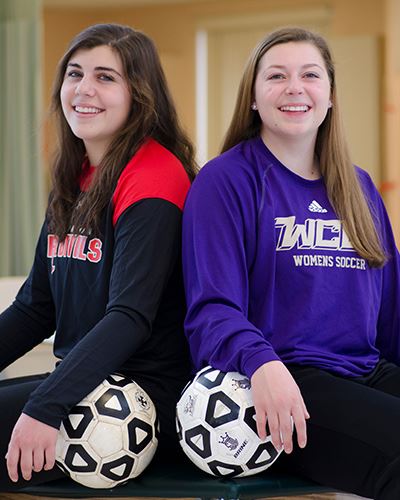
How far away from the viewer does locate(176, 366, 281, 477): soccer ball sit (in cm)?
171

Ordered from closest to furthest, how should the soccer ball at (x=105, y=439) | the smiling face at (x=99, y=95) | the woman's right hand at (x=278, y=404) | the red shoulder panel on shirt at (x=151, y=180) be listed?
the woman's right hand at (x=278, y=404), the soccer ball at (x=105, y=439), the red shoulder panel on shirt at (x=151, y=180), the smiling face at (x=99, y=95)

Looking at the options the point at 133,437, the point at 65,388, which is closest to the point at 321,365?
the point at 133,437

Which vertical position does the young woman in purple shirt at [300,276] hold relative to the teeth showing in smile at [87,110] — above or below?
below

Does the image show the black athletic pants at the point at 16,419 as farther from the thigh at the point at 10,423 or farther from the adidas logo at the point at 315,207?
the adidas logo at the point at 315,207

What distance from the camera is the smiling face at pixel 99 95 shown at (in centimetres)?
204

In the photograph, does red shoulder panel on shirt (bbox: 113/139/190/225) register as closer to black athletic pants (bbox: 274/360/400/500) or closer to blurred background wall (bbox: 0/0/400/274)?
black athletic pants (bbox: 274/360/400/500)

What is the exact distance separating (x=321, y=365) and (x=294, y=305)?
0.44ft

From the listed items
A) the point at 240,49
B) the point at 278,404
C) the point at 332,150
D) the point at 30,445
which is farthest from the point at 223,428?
the point at 240,49

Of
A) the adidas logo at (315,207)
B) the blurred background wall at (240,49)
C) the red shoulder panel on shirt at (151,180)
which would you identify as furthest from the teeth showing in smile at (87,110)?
the blurred background wall at (240,49)

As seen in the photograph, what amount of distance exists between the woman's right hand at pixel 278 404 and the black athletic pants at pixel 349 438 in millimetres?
74

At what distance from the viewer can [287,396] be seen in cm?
166

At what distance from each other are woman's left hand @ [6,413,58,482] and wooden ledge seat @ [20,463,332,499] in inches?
4.5

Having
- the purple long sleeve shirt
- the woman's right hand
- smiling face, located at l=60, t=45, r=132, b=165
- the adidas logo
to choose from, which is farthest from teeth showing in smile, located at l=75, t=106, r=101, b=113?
the woman's right hand

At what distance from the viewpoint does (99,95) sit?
2041 millimetres
